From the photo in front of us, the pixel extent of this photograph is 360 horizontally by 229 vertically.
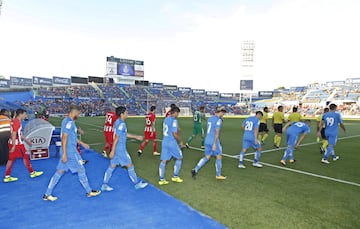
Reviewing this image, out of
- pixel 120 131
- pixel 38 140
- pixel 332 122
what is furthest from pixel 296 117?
pixel 38 140

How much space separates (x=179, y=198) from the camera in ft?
17.4

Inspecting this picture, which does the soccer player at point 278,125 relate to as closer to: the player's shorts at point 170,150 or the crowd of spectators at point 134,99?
the player's shorts at point 170,150

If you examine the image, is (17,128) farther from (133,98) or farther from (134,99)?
(133,98)

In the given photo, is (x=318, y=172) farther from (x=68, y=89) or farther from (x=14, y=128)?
(x=68, y=89)

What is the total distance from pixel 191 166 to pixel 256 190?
283cm

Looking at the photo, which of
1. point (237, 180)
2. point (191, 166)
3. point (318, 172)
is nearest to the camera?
point (237, 180)

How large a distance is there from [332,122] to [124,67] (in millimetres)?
58947

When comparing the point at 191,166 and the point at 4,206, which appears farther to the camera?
the point at 191,166

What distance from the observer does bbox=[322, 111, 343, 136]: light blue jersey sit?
855 centimetres

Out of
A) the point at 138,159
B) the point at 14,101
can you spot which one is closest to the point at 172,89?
the point at 14,101

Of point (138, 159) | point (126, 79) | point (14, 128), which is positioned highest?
point (126, 79)

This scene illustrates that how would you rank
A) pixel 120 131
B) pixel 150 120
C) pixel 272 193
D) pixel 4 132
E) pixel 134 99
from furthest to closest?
pixel 134 99
pixel 150 120
pixel 4 132
pixel 272 193
pixel 120 131

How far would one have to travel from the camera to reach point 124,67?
6203 cm

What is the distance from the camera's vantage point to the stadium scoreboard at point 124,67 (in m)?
59.8
